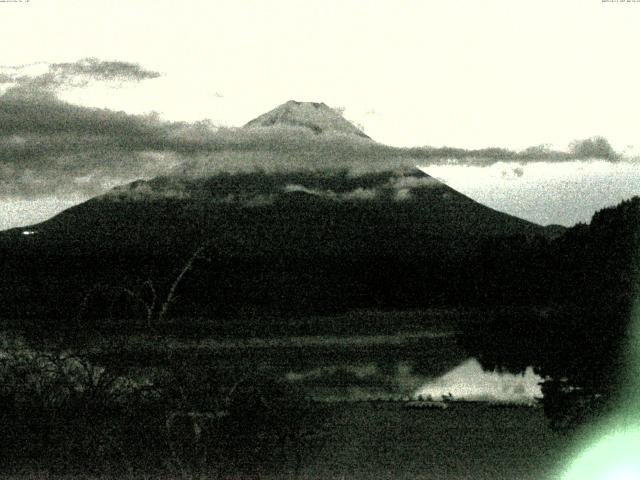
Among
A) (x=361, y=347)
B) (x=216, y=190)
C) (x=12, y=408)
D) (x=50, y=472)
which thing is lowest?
(x=361, y=347)

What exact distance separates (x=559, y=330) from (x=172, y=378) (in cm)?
249

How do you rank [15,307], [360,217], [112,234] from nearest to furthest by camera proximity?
[15,307] → [112,234] → [360,217]

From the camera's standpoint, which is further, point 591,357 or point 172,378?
point 591,357

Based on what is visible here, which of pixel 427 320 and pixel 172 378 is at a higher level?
pixel 172 378

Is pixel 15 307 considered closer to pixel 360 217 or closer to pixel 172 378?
pixel 172 378

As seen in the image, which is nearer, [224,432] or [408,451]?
[224,432]

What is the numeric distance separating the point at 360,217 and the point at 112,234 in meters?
12.7

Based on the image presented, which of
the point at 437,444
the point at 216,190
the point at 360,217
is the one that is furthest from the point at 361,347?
the point at 216,190

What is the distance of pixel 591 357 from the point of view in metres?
4.84

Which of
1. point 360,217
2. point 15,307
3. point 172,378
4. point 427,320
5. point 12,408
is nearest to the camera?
point 172,378

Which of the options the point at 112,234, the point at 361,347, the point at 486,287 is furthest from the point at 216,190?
the point at 486,287

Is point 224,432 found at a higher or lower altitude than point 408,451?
higher

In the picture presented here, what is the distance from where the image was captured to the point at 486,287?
11039 mm

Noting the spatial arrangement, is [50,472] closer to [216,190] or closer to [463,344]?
[463,344]
